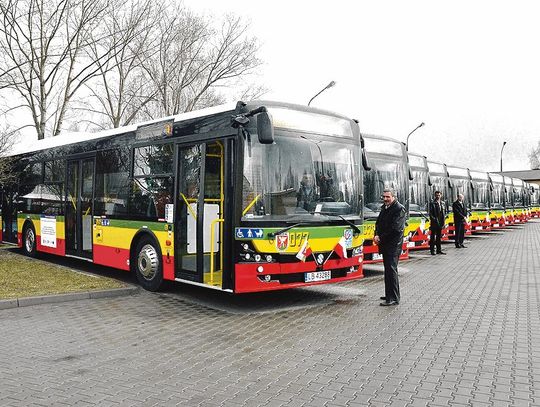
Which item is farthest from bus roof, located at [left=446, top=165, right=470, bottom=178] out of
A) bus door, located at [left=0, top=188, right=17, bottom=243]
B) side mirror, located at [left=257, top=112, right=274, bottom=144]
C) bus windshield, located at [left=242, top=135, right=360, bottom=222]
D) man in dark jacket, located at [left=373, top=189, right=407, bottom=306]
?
side mirror, located at [left=257, top=112, right=274, bottom=144]

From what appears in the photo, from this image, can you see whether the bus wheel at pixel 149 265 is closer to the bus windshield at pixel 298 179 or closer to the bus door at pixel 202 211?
the bus door at pixel 202 211

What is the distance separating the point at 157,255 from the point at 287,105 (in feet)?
11.8

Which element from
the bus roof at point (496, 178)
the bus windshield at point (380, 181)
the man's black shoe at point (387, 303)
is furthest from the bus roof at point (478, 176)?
the man's black shoe at point (387, 303)

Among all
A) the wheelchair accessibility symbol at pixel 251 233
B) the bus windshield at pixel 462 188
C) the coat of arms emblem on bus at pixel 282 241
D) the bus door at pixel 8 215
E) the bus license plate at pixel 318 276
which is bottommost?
the bus license plate at pixel 318 276

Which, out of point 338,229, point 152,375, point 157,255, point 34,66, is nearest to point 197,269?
point 157,255

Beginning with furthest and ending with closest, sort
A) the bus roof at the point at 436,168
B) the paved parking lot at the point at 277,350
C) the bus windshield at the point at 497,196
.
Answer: the bus windshield at the point at 497,196 → the bus roof at the point at 436,168 → the paved parking lot at the point at 277,350

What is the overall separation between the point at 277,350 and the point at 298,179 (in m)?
2.99

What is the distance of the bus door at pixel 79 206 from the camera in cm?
1213

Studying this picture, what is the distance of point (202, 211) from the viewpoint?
28.9ft

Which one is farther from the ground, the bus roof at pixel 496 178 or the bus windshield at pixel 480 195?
the bus roof at pixel 496 178

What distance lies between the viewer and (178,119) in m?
9.66

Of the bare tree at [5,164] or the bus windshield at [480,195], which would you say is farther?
the bus windshield at [480,195]

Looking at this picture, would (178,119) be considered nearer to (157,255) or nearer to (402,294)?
(157,255)

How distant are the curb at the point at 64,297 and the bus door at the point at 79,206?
288cm
